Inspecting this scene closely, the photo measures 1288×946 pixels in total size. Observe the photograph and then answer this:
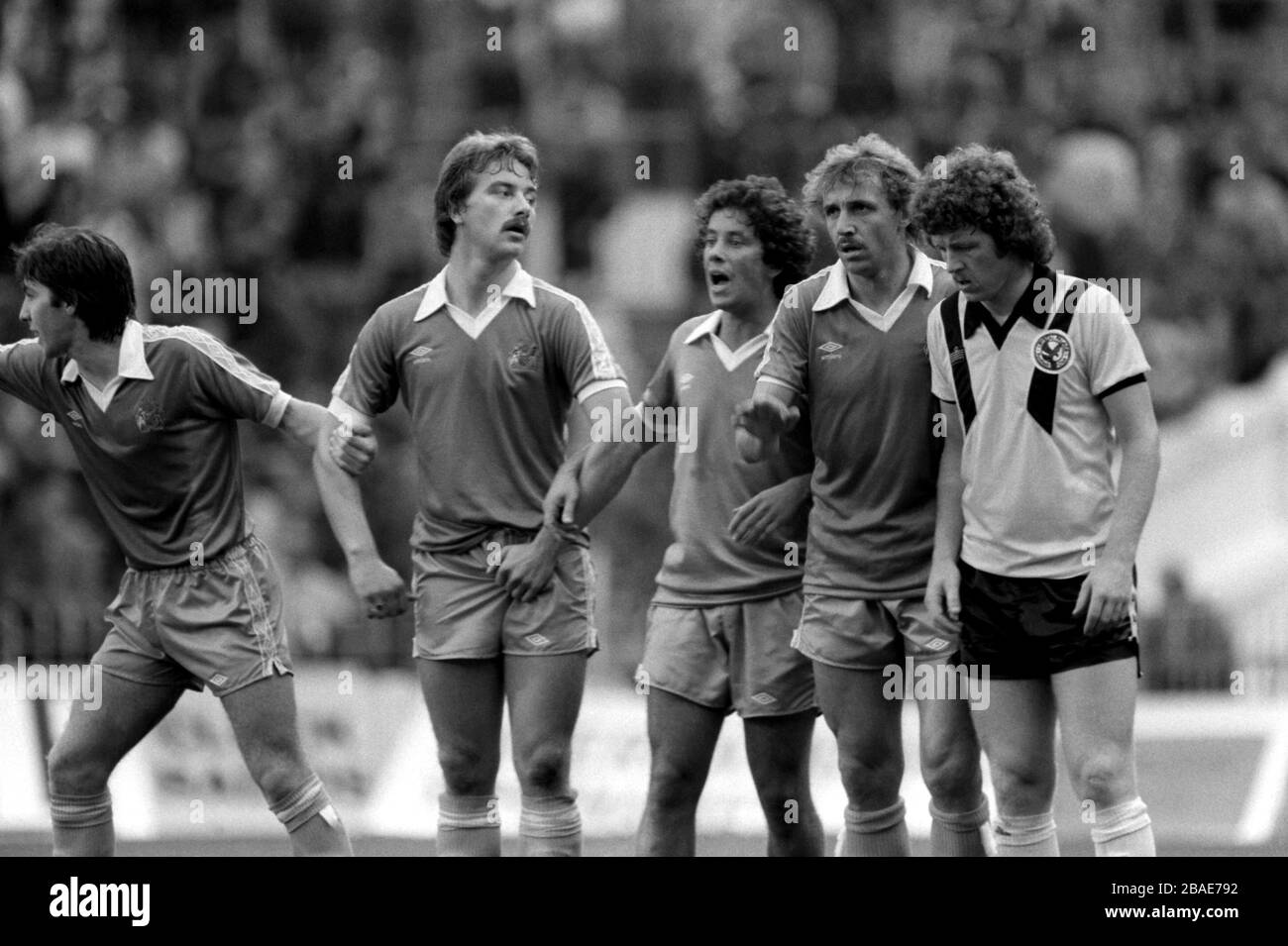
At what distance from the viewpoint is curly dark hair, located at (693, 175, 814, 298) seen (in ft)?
24.1

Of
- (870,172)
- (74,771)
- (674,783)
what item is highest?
(870,172)

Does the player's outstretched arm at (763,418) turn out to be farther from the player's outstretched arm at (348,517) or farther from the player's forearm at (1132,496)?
the player's outstretched arm at (348,517)

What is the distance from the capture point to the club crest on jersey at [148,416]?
6.96 meters

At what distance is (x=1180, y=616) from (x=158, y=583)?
6.69 metres

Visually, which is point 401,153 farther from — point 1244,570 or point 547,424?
point 547,424

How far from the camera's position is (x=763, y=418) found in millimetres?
6766

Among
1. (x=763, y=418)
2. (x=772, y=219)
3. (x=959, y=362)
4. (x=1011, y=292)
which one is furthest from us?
(x=772, y=219)

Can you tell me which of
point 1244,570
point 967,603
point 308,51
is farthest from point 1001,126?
point 967,603

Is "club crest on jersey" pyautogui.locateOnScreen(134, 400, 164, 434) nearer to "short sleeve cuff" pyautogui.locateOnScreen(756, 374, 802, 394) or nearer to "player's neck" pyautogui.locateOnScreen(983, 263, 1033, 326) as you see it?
"short sleeve cuff" pyautogui.locateOnScreen(756, 374, 802, 394)

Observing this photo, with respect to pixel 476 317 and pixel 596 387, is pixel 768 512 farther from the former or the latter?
pixel 476 317

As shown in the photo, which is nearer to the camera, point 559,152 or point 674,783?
point 674,783

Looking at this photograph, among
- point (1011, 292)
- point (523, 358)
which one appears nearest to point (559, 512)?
point (523, 358)

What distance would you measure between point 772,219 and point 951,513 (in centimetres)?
126

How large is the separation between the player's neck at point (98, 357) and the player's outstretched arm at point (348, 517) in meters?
0.57
